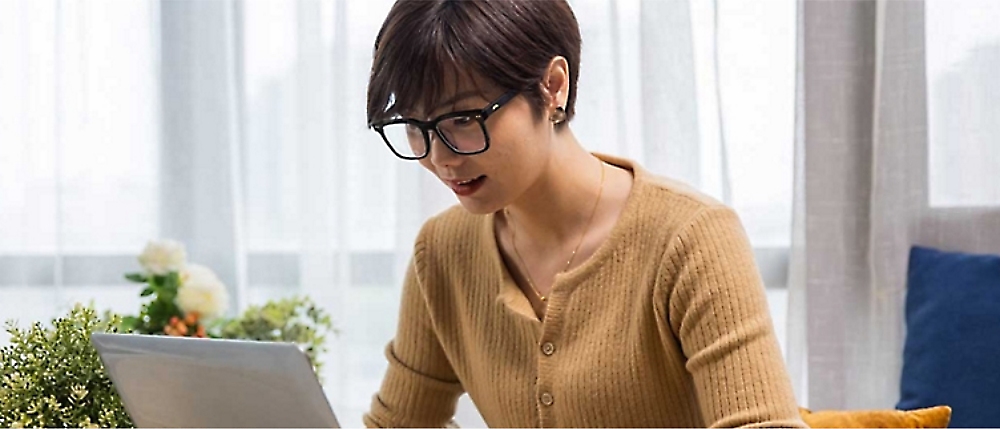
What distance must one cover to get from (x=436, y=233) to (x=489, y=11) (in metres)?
0.43

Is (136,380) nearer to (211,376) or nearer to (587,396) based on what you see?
(211,376)

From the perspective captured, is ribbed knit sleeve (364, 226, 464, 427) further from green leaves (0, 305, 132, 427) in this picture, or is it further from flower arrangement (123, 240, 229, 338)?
flower arrangement (123, 240, 229, 338)

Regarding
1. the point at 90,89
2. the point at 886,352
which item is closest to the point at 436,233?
the point at 886,352

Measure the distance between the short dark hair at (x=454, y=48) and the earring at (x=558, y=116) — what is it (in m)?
0.07

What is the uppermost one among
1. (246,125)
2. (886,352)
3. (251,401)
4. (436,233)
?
(246,125)

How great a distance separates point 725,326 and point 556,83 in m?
0.33

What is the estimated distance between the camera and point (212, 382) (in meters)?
1.07

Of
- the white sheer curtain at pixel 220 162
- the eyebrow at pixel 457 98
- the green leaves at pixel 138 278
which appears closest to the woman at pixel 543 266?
the eyebrow at pixel 457 98

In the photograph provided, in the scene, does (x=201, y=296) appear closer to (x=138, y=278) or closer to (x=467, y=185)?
(x=138, y=278)

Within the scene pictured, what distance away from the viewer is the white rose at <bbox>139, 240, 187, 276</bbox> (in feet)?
6.89

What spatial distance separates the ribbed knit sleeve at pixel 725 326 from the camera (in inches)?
49.7

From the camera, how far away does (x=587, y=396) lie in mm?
1429

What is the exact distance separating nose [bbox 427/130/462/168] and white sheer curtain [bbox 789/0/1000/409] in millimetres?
1137

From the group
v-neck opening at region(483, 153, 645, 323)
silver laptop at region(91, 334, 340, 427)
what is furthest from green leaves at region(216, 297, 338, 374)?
silver laptop at region(91, 334, 340, 427)
